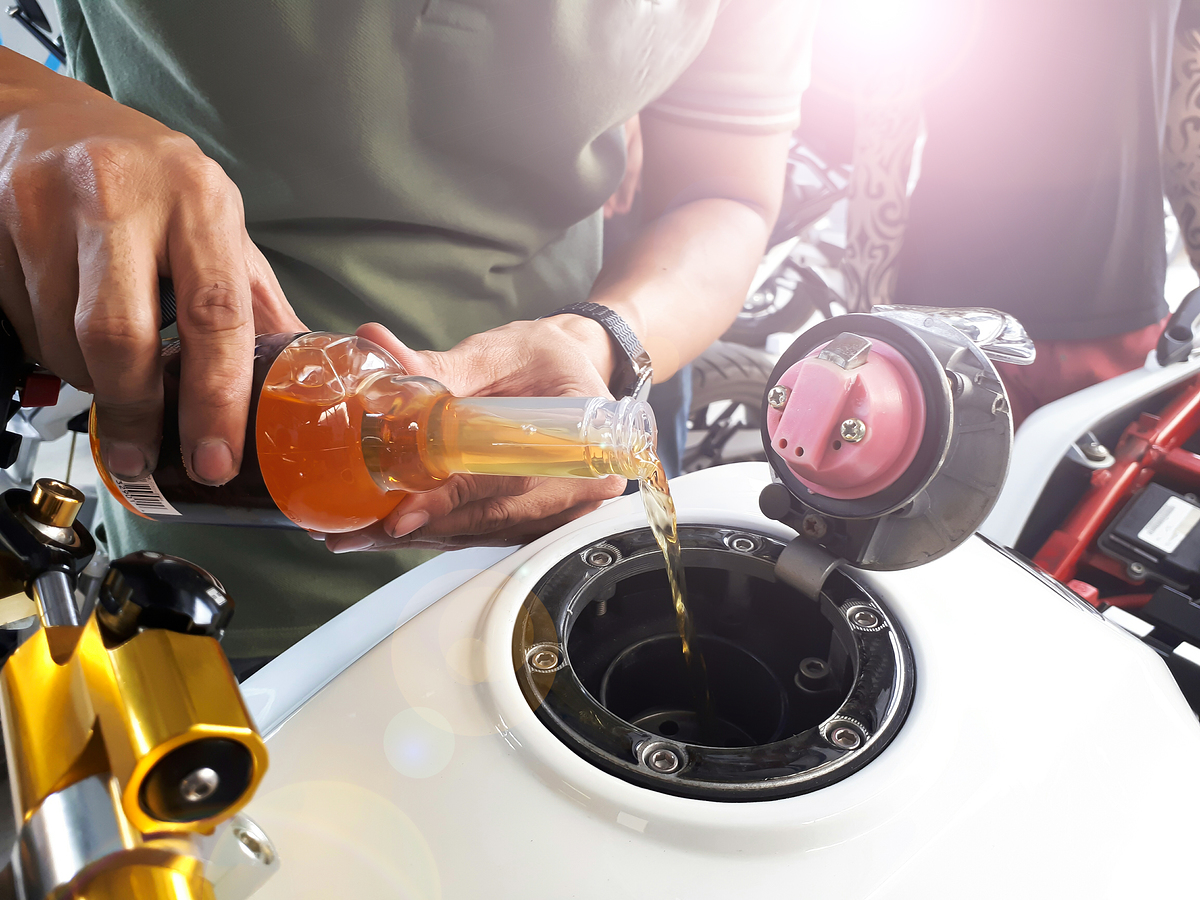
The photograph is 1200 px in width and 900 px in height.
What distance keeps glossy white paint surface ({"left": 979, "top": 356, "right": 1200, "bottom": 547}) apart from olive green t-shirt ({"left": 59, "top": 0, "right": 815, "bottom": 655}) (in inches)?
24.1

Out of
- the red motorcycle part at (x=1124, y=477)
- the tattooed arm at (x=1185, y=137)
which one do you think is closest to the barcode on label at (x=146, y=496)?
the red motorcycle part at (x=1124, y=477)

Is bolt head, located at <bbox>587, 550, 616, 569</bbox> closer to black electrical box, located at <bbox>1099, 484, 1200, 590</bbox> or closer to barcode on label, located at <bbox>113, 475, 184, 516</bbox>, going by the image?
barcode on label, located at <bbox>113, 475, 184, 516</bbox>

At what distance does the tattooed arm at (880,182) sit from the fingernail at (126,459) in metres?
1.58

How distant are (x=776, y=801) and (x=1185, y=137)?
1.60m

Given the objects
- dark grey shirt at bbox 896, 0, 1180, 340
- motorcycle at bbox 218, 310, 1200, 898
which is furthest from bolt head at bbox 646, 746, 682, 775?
dark grey shirt at bbox 896, 0, 1180, 340

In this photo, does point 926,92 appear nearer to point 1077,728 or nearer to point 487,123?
point 487,123

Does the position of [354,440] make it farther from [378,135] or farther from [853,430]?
[378,135]

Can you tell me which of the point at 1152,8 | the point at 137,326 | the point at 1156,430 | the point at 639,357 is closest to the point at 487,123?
the point at 639,357

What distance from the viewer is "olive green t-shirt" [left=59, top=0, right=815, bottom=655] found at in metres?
0.70

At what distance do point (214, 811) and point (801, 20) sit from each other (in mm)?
1155

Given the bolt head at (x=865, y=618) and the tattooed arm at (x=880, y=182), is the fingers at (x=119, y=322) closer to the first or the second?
the bolt head at (x=865, y=618)

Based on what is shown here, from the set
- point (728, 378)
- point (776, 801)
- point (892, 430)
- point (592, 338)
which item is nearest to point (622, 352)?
point (592, 338)

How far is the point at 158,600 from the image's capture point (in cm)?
24

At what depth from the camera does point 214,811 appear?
0.69 feet
